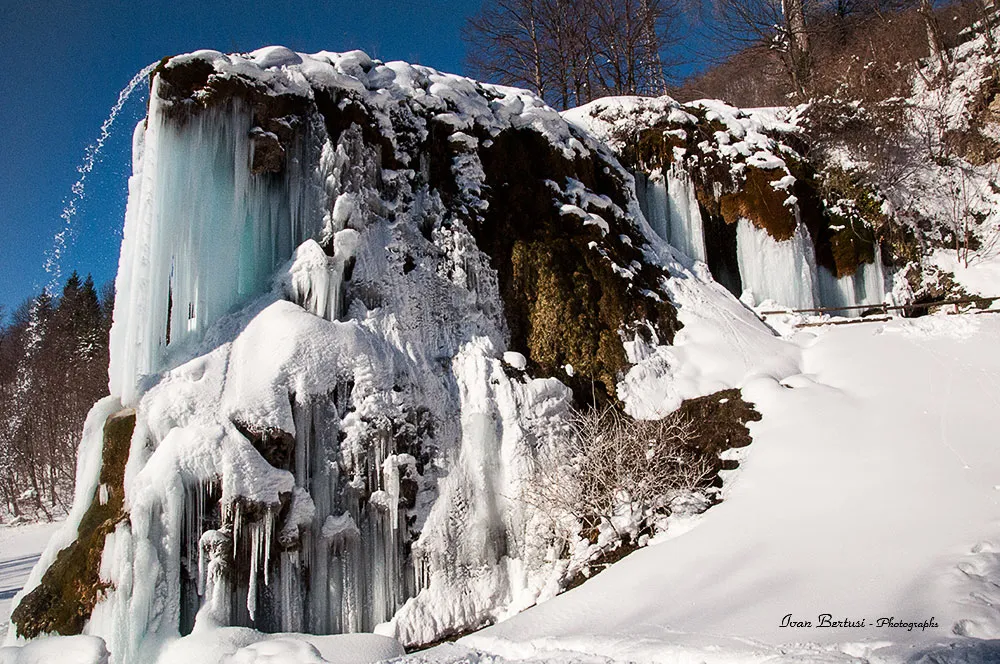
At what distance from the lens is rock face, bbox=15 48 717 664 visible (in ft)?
25.0

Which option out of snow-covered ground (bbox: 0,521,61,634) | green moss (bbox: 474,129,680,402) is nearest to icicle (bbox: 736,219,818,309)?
green moss (bbox: 474,129,680,402)

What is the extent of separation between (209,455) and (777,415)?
838 cm

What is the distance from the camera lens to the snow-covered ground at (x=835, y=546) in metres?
4.38

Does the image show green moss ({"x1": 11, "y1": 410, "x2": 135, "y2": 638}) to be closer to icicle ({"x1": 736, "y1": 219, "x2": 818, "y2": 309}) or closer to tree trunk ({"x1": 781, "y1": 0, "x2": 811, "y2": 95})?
icicle ({"x1": 736, "y1": 219, "x2": 818, "y2": 309})

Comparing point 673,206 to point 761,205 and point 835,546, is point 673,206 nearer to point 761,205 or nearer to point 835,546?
point 761,205

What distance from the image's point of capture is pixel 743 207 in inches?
575

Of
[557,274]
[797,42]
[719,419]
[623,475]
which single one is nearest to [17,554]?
[557,274]

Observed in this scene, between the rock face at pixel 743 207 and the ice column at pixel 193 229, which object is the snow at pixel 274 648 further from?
the rock face at pixel 743 207

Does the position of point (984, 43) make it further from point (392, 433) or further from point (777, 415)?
point (392, 433)

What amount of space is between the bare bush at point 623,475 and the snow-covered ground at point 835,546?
2.69 feet

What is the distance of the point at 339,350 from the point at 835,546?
6986 millimetres

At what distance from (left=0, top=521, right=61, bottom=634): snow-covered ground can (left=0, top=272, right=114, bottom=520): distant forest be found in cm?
145

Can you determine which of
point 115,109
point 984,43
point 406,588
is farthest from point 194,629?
point 984,43

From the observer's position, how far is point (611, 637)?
16.1 feet
